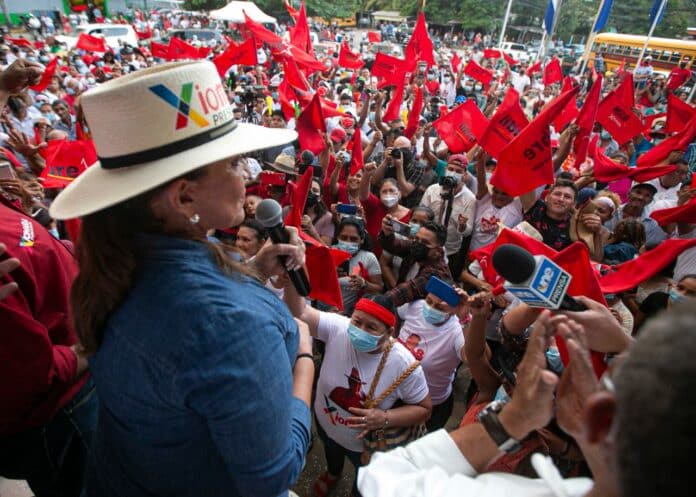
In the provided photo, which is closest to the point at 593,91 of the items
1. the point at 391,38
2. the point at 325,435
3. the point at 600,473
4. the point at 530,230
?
the point at 530,230

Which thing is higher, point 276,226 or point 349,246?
point 276,226

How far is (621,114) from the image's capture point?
22.5 feet

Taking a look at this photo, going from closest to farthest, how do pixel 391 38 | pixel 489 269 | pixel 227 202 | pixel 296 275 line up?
pixel 227 202 → pixel 296 275 → pixel 489 269 → pixel 391 38

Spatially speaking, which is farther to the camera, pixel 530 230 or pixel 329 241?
pixel 329 241

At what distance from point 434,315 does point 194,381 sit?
2.15m

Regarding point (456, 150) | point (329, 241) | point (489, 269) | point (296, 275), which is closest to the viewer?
point (296, 275)

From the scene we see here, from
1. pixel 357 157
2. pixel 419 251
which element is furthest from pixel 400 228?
pixel 357 157

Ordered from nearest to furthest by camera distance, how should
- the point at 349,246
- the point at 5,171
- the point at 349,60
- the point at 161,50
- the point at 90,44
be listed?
1. the point at 5,171
2. the point at 349,246
3. the point at 161,50
4. the point at 349,60
5. the point at 90,44

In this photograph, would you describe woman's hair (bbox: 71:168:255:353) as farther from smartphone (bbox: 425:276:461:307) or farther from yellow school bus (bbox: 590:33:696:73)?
yellow school bus (bbox: 590:33:696:73)

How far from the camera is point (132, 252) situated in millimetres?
1016

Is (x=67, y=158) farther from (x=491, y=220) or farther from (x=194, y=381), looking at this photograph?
(x=491, y=220)

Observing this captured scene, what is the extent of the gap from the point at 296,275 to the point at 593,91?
217 inches

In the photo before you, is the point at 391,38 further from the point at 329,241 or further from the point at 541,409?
the point at 541,409

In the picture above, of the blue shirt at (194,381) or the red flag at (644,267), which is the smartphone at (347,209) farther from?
the blue shirt at (194,381)
